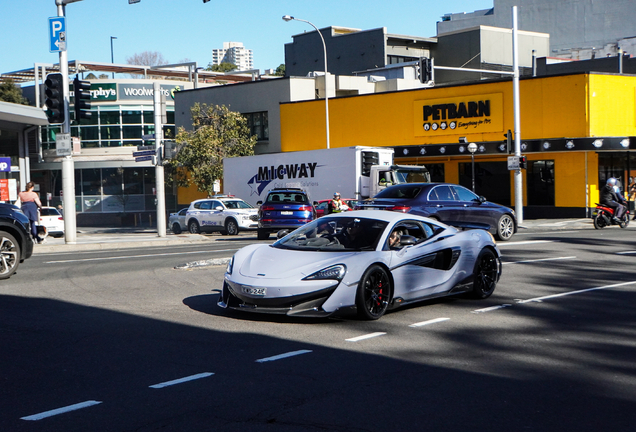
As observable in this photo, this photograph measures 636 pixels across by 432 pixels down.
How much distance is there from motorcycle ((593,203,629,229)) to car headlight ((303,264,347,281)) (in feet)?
64.4

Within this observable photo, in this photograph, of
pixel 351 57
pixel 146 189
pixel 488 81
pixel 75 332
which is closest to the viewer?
pixel 75 332

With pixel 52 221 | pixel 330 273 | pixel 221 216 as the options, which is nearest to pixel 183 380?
pixel 330 273

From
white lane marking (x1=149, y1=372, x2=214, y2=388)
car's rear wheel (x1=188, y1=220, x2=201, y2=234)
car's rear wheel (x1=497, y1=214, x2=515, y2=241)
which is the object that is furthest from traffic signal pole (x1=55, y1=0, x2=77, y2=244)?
white lane marking (x1=149, y1=372, x2=214, y2=388)

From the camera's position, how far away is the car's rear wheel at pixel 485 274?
10156 mm

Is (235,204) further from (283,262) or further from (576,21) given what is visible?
(576,21)

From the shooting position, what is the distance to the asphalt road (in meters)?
5.01

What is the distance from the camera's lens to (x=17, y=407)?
522cm

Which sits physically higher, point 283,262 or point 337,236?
point 337,236

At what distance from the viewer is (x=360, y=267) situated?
838 centimetres

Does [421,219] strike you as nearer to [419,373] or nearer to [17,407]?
[419,373]

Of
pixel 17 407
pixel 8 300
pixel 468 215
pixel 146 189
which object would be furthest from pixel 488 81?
pixel 17 407

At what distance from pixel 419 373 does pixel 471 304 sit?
12.8 feet

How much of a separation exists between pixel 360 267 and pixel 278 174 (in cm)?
2610

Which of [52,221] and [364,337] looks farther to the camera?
[52,221]
